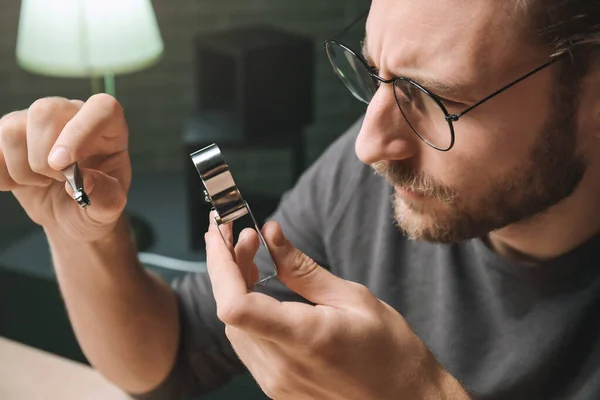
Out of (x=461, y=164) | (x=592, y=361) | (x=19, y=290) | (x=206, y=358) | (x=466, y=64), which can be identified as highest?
(x=466, y=64)

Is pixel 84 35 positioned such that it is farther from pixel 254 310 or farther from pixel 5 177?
pixel 254 310

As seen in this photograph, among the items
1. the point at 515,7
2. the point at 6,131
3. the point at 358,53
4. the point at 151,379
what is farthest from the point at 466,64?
the point at 151,379

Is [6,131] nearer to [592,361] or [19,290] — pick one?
[592,361]

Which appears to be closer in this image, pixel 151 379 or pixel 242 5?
pixel 151 379

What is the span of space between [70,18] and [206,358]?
1.02 metres

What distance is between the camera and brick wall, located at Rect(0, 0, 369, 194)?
2.50 meters

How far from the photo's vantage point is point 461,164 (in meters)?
0.88

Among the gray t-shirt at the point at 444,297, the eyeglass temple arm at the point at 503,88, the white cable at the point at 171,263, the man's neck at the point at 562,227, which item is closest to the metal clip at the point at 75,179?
the gray t-shirt at the point at 444,297

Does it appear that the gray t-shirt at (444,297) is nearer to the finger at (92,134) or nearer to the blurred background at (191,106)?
the finger at (92,134)

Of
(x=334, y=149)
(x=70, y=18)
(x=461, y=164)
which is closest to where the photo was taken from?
(x=461, y=164)

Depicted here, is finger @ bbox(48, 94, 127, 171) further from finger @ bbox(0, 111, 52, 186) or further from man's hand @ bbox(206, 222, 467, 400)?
man's hand @ bbox(206, 222, 467, 400)

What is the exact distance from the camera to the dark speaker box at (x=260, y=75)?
7.41 feet

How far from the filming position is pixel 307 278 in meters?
0.73

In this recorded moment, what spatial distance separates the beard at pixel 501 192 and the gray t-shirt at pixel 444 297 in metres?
0.08
